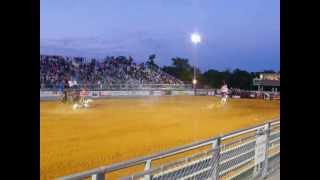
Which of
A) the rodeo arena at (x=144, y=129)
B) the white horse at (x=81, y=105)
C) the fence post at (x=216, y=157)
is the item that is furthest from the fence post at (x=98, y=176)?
the white horse at (x=81, y=105)

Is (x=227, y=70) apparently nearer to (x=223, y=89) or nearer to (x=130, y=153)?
(x=223, y=89)

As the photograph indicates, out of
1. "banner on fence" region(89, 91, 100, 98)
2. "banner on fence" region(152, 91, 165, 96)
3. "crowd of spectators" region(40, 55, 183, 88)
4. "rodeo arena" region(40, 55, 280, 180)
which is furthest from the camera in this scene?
"banner on fence" region(152, 91, 165, 96)

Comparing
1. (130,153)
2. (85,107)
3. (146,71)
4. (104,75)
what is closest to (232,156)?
(130,153)

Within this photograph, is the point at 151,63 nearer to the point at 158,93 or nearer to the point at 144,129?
the point at 158,93

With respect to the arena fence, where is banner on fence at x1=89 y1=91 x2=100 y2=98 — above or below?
above

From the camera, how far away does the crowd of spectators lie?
1761cm

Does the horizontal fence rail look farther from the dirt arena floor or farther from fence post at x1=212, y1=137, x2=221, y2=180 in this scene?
fence post at x1=212, y1=137, x2=221, y2=180

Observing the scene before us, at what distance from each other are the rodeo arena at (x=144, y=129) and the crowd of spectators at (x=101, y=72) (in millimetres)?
43

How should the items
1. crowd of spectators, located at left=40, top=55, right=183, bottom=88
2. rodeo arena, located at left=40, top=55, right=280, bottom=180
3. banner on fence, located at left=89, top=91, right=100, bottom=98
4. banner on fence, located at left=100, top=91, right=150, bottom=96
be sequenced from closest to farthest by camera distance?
rodeo arena, located at left=40, top=55, right=280, bottom=180
banner on fence, located at left=89, top=91, right=100, bottom=98
banner on fence, located at left=100, top=91, right=150, bottom=96
crowd of spectators, located at left=40, top=55, right=183, bottom=88

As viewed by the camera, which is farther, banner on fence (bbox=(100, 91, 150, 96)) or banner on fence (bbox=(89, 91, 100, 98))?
banner on fence (bbox=(100, 91, 150, 96))

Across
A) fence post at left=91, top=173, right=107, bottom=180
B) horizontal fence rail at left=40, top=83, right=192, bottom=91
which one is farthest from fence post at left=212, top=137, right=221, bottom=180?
horizontal fence rail at left=40, top=83, right=192, bottom=91

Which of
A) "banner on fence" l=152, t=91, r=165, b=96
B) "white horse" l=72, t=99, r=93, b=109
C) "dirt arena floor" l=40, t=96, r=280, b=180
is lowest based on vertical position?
"dirt arena floor" l=40, t=96, r=280, b=180
